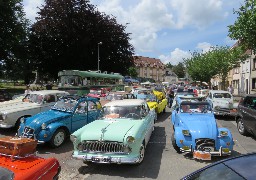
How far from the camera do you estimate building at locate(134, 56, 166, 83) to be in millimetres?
125731

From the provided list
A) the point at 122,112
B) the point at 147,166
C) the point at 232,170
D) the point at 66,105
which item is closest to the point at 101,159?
the point at 147,166

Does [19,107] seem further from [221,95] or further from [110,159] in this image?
[221,95]

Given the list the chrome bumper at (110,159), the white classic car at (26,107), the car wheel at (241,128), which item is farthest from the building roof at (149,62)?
the chrome bumper at (110,159)

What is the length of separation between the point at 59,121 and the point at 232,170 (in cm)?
736

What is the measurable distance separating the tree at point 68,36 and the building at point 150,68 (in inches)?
3178

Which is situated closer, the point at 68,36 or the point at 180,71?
the point at 68,36

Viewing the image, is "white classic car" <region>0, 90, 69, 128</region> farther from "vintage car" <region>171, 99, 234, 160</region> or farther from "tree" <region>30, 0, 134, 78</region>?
"tree" <region>30, 0, 134, 78</region>

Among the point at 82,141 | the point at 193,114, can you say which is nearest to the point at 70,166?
the point at 82,141

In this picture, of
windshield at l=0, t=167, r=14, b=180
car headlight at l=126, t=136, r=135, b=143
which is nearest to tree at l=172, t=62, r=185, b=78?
car headlight at l=126, t=136, r=135, b=143

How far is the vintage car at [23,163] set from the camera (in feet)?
13.6

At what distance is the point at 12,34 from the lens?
116 feet

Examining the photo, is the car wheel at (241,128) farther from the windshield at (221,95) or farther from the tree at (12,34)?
the tree at (12,34)

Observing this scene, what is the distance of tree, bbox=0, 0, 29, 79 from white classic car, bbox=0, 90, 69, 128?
23046mm

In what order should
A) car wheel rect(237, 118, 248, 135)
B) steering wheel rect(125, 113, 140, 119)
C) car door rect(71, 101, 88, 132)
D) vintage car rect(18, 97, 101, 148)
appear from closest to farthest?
steering wheel rect(125, 113, 140, 119)
vintage car rect(18, 97, 101, 148)
car door rect(71, 101, 88, 132)
car wheel rect(237, 118, 248, 135)
